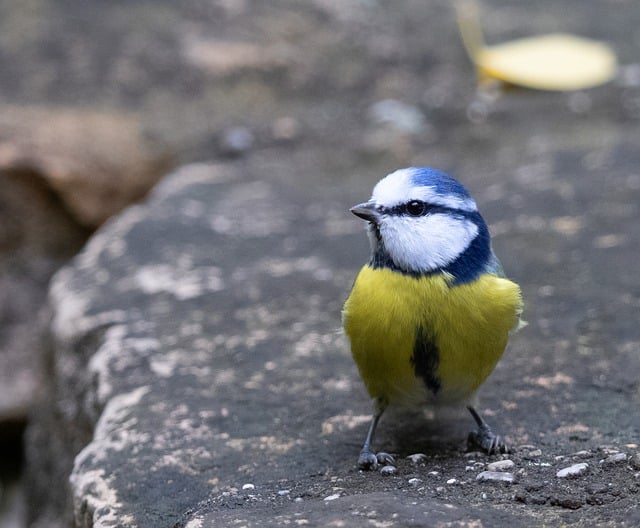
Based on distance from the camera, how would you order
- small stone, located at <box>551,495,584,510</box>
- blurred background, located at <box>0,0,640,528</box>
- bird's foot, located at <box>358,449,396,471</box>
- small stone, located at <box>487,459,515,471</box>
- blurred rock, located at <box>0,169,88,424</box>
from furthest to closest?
1. blurred rock, located at <box>0,169,88,424</box>
2. blurred background, located at <box>0,0,640,528</box>
3. bird's foot, located at <box>358,449,396,471</box>
4. small stone, located at <box>487,459,515,471</box>
5. small stone, located at <box>551,495,584,510</box>

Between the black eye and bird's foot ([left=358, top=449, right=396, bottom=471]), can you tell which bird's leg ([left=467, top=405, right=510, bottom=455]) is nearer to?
bird's foot ([left=358, top=449, right=396, bottom=471])

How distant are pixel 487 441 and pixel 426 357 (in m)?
0.30

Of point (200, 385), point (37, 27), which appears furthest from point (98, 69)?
point (200, 385)

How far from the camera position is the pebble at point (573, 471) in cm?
216

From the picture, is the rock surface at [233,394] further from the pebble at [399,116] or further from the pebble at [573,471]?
the pebble at [399,116]

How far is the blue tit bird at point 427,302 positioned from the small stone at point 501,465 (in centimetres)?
8

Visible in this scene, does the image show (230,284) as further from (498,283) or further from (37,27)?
(37,27)

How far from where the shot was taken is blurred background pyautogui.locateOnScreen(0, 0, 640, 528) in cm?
437

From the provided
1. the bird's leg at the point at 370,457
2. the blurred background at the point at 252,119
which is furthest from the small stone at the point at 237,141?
the bird's leg at the point at 370,457

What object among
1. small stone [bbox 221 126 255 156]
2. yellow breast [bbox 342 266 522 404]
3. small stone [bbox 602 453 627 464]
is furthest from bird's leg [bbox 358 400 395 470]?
small stone [bbox 221 126 255 156]

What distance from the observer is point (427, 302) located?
7.66ft

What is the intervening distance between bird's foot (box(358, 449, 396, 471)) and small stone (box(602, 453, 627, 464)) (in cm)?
54

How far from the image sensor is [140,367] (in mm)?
2934

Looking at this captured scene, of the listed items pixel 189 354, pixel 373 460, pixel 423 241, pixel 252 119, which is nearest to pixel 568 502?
pixel 373 460
